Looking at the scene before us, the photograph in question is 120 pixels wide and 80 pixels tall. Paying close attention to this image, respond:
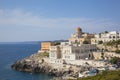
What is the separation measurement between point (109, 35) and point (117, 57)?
12.1m

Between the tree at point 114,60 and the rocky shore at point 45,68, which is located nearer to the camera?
the tree at point 114,60

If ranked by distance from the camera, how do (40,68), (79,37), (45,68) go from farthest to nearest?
1. (79,37)
2. (40,68)
3. (45,68)

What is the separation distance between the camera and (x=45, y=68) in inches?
1930

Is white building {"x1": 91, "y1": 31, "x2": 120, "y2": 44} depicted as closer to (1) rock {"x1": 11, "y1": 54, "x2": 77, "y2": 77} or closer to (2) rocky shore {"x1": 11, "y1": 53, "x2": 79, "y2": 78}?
(2) rocky shore {"x1": 11, "y1": 53, "x2": 79, "y2": 78}

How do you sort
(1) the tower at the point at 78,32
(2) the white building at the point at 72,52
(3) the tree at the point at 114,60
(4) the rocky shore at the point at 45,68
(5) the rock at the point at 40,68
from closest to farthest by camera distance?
(3) the tree at the point at 114,60, (4) the rocky shore at the point at 45,68, (5) the rock at the point at 40,68, (2) the white building at the point at 72,52, (1) the tower at the point at 78,32

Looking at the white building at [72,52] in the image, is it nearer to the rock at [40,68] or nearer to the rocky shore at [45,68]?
the rocky shore at [45,68]

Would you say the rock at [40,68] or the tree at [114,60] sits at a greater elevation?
the tree at [114,60]

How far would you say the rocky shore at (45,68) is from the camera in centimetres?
4391

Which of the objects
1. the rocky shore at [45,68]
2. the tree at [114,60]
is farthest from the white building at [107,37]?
the rocky shore at [45,68]

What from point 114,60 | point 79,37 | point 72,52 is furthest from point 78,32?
point 114,60

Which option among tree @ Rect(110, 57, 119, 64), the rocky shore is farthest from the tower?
tree @ Rect(110, 57, 119, 64)

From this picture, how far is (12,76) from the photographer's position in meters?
46.1

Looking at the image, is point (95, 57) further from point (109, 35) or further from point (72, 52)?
point (109, 35)

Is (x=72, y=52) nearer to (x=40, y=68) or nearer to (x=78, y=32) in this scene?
(x=40, y=68)
